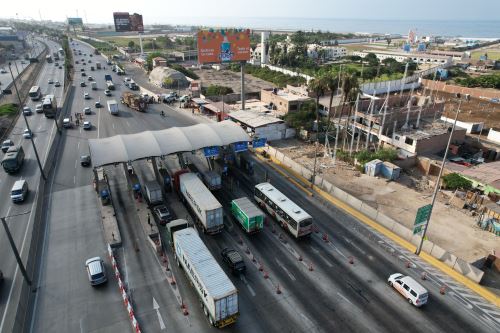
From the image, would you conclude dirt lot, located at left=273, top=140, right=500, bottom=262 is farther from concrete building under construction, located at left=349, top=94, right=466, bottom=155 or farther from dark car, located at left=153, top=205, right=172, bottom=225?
dark car, located at left=153, top=205, right=172, bottom=225

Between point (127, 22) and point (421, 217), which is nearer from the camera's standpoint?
point (421, 217)

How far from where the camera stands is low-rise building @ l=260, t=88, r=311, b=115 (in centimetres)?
8488

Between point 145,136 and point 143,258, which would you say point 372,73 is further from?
point 143,258

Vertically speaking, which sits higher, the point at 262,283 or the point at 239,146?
the point at 239,146

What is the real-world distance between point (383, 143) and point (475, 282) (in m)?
39.3

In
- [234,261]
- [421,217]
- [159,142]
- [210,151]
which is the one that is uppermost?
[159,142]

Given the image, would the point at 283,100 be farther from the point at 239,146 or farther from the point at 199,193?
the point at 199,193

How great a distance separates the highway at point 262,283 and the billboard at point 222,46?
4202 cm

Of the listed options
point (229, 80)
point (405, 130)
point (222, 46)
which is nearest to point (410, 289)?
point (405, 130)

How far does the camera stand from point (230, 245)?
126 ft

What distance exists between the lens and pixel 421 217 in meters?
35.2

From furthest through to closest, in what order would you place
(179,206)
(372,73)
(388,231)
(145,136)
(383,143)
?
(372,73) < (383,143) < (145,136) < (179,206) < (388,231)

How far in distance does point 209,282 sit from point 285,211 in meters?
15.0

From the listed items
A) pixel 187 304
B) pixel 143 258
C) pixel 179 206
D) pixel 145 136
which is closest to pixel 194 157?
pixel 145 136
